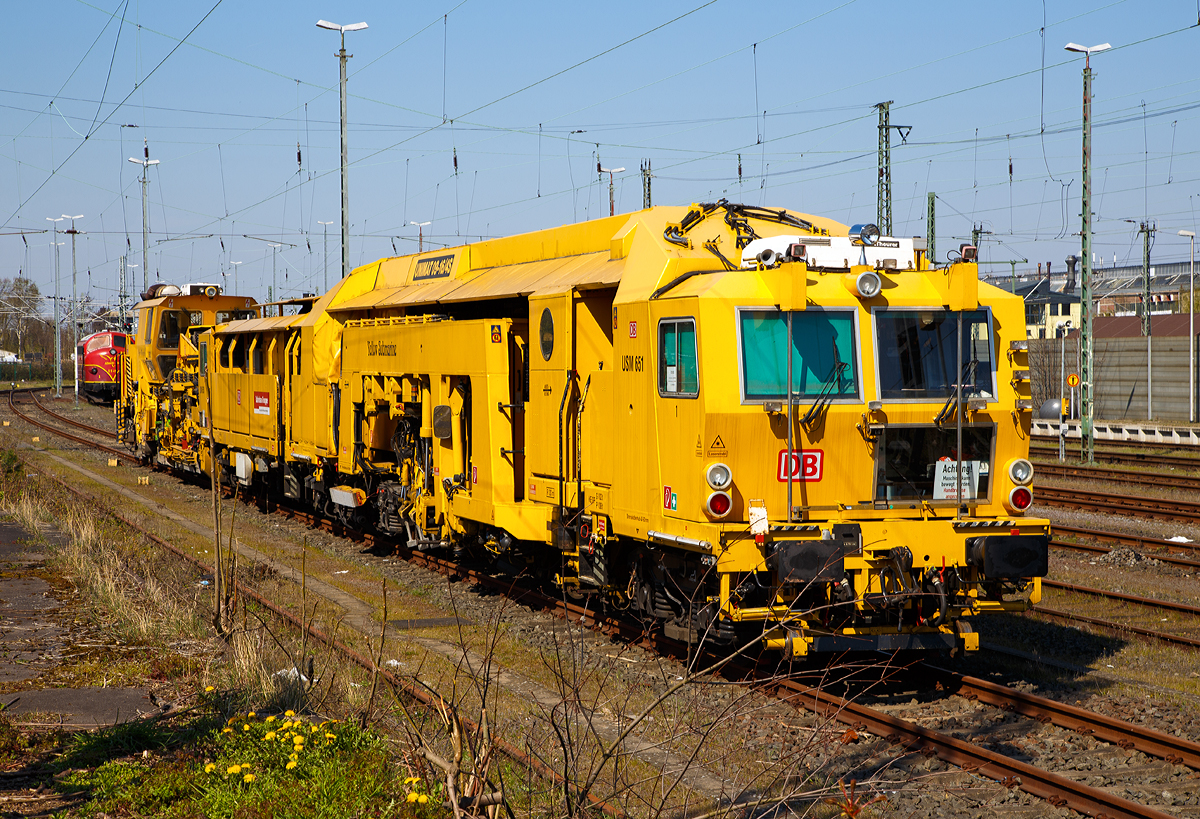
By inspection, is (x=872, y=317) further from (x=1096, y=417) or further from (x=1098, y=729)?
(x=1096, y=417)

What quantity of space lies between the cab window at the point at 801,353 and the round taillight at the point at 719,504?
29.6 inches

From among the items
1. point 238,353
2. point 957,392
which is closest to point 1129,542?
point 957,392

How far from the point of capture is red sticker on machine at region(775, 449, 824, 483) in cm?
808

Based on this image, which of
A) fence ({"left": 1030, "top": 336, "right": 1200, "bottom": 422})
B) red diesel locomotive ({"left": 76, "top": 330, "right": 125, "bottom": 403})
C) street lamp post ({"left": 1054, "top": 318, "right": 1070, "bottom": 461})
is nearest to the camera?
street lamp post ({"left": 1054, "top": 318, "right": 1070, "bottom": 461})

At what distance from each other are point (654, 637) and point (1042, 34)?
13396mm

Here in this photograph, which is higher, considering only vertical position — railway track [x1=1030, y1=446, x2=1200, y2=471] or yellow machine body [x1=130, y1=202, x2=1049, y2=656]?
yellow machine body [x1=130, y1=202, x2=1049, y2=656]

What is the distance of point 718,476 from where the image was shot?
788 cm

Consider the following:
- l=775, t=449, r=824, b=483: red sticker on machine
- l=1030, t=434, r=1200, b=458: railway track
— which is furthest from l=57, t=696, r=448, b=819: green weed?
l=1030, t=434, r=1200, b=458: railway track

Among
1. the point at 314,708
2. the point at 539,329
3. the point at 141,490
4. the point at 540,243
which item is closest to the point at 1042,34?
the point at 540,243

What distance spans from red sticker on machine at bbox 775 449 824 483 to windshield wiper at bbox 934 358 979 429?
995 millimetres

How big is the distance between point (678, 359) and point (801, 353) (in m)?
0.93

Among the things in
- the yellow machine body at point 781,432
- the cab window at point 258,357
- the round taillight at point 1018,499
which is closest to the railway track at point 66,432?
the cab window at point 258,357

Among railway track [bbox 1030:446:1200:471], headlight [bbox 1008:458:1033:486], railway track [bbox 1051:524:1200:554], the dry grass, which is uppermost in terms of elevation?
headlight [bbox 1008:458:1033:486]

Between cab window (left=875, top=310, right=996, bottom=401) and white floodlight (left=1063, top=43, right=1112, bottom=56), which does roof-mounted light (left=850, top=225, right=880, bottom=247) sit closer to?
cab window (left=875, top=310, right=996, bottom=401)
